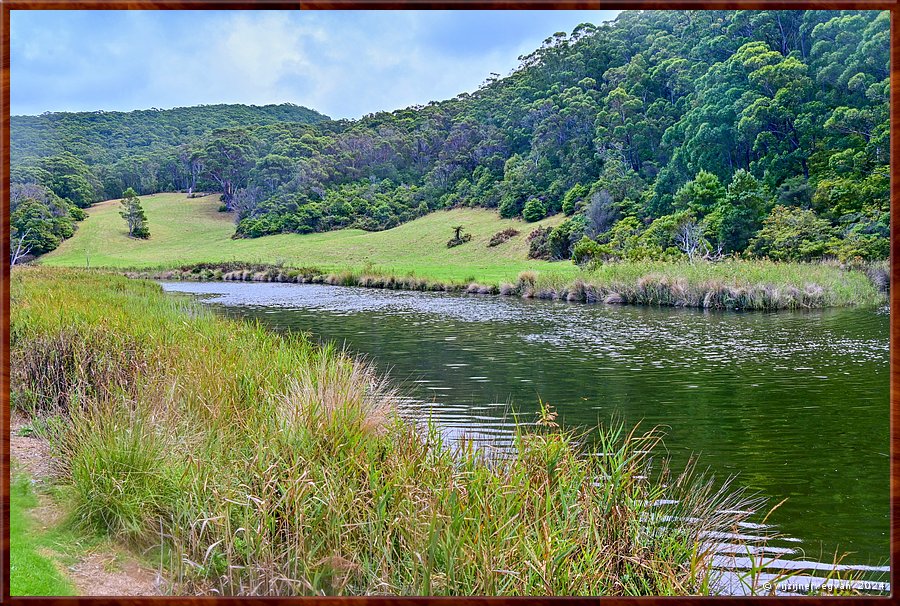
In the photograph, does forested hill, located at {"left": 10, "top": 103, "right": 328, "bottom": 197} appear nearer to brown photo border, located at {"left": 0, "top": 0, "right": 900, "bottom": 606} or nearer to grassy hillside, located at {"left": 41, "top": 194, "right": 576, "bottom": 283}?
grassy hillside, located at {"left": 41, "top": 194, "right": 576, "bottom": 283}

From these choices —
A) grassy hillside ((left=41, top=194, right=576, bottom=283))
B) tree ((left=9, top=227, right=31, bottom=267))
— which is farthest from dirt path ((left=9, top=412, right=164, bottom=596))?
grassy hillside ((left=41, top=194, right=576, bottom=283))

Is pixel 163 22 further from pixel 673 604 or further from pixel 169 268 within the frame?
pixel 169 268

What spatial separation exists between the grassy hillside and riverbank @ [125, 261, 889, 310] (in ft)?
5.90

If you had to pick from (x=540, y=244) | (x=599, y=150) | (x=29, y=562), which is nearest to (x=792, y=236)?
(x=540, y=244)

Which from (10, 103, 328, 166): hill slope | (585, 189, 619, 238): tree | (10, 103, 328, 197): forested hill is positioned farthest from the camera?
(585, 189, 619, 238): tree

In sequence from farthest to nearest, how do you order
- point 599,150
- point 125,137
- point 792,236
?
point 599,150
point 792,236
point 125,137

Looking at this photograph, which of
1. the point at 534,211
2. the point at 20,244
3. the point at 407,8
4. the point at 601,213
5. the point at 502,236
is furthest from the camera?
the point at 534,211

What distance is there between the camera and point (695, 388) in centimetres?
930

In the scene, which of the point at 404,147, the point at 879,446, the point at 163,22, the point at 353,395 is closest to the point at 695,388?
the point at 879,446

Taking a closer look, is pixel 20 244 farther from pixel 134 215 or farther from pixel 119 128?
pixel 134 215

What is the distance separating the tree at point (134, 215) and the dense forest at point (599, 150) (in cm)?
75

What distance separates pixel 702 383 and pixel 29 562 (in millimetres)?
8261

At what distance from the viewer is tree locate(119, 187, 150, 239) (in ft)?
79.1

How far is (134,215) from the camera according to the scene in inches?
1131
